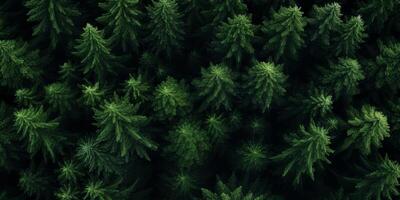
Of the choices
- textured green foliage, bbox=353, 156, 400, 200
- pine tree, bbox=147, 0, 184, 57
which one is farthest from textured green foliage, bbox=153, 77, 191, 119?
textured green foliage, bbox=353, 156, 400, 200

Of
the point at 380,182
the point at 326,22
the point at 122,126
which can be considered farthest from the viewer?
the point at 380,182

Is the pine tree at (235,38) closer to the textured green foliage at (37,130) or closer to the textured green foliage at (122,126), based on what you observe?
the textured green foliage at (122,126)

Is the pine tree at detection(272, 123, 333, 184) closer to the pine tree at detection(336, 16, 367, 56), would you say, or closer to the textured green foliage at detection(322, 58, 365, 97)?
the textured green foliage at detection(322, 58, 365, 97)

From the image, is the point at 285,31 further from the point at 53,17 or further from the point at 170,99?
the point at 53,17

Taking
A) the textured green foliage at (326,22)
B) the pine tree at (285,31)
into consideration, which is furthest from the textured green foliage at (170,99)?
the textured green foliage at (326,22)

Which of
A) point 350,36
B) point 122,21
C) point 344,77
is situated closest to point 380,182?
point 344,77

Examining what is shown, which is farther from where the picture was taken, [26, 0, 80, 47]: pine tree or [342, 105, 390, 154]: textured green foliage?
[26, 0, 80, 47]: pine tree

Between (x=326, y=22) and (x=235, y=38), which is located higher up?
(x=326, y=22)
